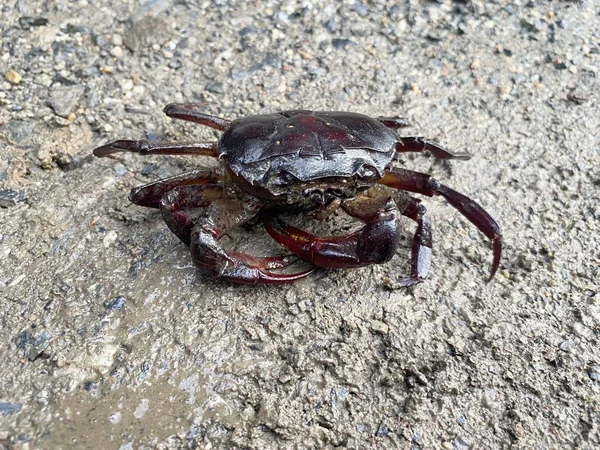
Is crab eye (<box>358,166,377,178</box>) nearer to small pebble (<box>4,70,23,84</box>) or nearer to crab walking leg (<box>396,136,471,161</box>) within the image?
crab walking leg (<box>396,136,471,161</box>)

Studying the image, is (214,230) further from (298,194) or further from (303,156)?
(303,156)

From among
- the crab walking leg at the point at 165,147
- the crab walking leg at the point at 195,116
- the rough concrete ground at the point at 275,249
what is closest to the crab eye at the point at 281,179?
the rough concrete ground at the point at 275,249

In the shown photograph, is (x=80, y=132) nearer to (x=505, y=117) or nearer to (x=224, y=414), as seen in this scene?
(x=224, y=414)

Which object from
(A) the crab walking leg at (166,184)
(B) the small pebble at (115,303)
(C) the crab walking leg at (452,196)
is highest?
(A) the crab walking leg at (166,184)

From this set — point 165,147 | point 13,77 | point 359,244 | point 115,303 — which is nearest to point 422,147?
point 359,244

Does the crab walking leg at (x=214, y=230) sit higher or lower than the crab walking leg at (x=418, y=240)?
higher

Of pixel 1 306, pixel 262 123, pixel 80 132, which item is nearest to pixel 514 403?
pixel 262 123

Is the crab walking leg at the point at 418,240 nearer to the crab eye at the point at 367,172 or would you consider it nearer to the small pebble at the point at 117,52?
the crab eye at the point at 367,172
